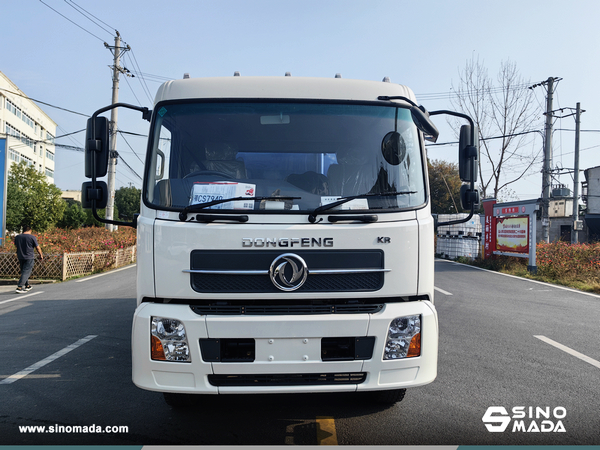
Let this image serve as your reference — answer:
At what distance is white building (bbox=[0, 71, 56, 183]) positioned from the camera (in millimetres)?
53312

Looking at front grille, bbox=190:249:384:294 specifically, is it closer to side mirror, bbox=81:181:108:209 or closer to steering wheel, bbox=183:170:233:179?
steering wheel, bbox=183:170:233:179

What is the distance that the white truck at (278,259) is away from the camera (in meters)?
3.02

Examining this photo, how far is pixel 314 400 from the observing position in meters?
3.96

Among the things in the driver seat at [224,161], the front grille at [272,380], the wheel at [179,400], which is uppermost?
the driver seat at [224,161]

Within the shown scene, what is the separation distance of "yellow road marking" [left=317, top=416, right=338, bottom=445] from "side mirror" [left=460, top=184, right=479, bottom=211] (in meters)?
1.97

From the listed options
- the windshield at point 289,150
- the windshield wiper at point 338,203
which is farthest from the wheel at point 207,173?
the windshield wiper at point 338,203

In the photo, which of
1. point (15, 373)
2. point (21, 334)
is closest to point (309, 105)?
point (15, 373)

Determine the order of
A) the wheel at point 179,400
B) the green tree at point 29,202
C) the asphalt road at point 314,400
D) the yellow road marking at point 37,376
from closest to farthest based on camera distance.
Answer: the asphalt road at point 314,400
the wheel at point 179,400
the yellow road marking at point 37,376
the green tree at point 29,202

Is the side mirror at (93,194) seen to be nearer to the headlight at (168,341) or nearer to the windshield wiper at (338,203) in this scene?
the headlight at (168,341)

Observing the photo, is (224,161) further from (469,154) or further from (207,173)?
(469,154)

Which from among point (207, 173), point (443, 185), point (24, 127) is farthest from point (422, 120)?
point (24, 127)

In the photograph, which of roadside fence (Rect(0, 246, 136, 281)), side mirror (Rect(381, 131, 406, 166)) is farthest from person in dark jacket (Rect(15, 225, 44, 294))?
side mirror (Rect(381, 131, 406, 166))

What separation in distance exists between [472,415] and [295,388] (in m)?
1.55

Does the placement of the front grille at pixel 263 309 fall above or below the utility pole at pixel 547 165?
below
